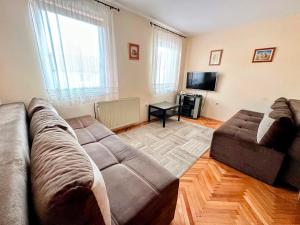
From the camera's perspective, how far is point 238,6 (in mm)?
2254

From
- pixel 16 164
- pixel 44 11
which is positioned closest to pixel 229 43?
pixel 44 11

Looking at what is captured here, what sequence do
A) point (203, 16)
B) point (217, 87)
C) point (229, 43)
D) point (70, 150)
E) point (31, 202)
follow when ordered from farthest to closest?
point (217, 87) → point (229, 43) → point (203, 16) → point (70, 150) → point (31, 202)

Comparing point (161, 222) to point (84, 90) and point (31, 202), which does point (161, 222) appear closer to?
point (31, 202)

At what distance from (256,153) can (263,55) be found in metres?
2.39

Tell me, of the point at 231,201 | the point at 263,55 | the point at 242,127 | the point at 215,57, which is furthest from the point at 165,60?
the point at 231,201

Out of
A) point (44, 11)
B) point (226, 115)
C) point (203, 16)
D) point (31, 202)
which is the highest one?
point (203, 16)

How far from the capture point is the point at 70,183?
0.47 m

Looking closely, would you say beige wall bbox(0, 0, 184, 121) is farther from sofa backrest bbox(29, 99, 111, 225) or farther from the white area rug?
sofa backrest bbox(29, 99, 111, 225)

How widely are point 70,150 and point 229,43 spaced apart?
3.98m

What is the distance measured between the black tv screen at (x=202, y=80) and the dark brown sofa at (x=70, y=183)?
310cm

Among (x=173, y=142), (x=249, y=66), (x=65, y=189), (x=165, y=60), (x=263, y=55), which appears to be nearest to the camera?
(x=65, y=189)

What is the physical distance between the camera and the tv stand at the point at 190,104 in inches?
152

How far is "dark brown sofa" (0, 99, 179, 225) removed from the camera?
0.45m

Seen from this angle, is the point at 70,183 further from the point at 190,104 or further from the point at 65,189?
the point at 190,104
